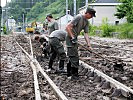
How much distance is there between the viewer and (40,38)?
42.9 ft

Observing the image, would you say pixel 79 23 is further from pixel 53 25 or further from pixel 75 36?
pixel 53 25

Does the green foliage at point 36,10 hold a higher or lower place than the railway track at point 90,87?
higher

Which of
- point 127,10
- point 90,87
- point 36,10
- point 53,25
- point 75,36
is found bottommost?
point 90,87

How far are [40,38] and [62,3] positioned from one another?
93927 mm

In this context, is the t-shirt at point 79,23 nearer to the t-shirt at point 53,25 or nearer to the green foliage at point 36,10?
the t-shirt at point 53,25

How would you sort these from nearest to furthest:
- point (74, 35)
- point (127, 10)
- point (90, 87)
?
point (90, 87), point (74, 35), point (127, 10)

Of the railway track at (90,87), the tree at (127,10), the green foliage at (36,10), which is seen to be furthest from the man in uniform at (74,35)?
the green foliage at (36,10)

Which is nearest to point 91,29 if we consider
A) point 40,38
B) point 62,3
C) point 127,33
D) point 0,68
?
point 127,33

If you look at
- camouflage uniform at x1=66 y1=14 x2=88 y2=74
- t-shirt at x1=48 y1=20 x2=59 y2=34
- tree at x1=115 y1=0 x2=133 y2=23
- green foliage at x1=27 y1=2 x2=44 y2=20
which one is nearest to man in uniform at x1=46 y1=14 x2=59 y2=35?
t-shirt at x1=48 y1=20 x2=59 y2=34

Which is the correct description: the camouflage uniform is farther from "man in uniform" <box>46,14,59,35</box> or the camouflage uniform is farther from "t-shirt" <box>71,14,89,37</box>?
"man in uniform" <box>46,14,59,35</box>

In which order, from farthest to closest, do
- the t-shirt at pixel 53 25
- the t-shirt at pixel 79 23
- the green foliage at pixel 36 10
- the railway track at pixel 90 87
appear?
the green foliage at pixel 36 10 < the t-shirt at pixel 53 25 < the t-shirt at pixel 79 23 < the railway track at pixel 90 87

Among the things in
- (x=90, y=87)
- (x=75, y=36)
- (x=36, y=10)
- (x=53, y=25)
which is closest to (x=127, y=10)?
(x=53, y=25)

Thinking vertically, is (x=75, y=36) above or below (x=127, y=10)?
below

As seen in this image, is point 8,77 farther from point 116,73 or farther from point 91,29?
point 91,29
